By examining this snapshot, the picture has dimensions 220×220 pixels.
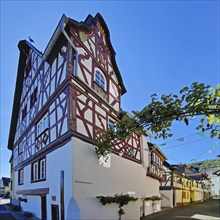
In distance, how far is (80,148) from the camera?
9102mm

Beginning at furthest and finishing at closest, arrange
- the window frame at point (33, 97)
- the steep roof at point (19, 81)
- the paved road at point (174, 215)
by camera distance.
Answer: the steep roof at point (19, 81)
the paved road at point (174, 215)
the window frame at point (33, 97)

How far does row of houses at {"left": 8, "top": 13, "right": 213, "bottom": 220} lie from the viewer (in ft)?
29.4

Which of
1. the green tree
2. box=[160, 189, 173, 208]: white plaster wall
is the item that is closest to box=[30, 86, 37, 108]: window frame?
the green tree

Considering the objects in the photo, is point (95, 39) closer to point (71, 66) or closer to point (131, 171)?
point (71, 66)

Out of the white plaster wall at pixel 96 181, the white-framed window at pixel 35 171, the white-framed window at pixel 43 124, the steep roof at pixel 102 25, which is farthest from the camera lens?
the white-framed window at pixel 35 171

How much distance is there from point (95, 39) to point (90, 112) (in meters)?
4.03

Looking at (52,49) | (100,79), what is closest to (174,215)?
(100,79)

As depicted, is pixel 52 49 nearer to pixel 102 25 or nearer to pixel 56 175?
pixel 102 25

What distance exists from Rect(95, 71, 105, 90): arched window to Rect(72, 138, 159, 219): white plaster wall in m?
3.33

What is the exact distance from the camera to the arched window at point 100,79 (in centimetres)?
1162

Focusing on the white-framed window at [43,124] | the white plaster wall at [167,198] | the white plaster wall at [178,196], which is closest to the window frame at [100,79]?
the white-framed window at [43,124]

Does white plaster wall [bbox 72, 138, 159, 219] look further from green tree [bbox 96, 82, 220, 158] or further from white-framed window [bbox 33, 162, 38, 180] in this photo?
white-framed window [bbox 33, 162, 38, 180]

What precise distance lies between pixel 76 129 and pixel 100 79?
382 cm

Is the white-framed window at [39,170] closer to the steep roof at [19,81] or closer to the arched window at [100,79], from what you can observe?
the arched window at [100,79]
